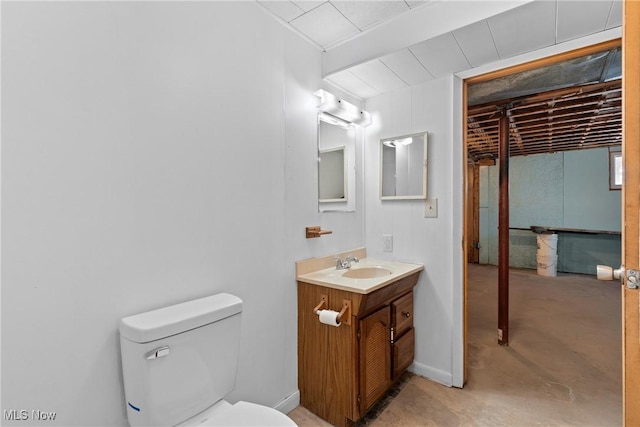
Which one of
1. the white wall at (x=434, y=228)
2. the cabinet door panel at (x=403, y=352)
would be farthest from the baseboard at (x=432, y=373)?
the cabinet door panel at (x=403, y=352)

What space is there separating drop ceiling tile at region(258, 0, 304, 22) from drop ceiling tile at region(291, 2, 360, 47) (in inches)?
1.7

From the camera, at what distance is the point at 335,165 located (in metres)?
2.28

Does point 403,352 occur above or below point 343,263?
below

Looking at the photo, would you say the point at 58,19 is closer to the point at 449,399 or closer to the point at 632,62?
the point at 632,62

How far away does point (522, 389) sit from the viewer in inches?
82.4

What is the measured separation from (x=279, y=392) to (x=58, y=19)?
200 cm

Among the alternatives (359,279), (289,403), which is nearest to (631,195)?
(359,279)

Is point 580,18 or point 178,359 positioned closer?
point 178,359

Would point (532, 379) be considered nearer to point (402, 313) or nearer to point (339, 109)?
point (402, 313)

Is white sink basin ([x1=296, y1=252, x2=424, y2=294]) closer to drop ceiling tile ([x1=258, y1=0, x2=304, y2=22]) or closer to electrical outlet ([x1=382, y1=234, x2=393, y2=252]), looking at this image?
electrical outlet ([x1=382, y1=234, x2=393, y2=252])

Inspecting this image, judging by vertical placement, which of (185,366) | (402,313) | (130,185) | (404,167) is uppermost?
(404,167)

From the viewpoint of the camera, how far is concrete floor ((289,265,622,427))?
1.81 meters

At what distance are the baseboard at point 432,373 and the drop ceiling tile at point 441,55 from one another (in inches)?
82.6

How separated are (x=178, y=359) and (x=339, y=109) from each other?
1.73 metres
